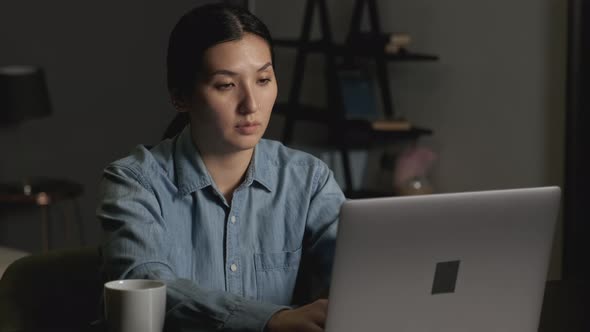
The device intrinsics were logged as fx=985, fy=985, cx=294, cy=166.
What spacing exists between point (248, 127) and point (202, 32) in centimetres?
19

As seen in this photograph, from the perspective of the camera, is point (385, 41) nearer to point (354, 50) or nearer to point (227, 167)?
point (354, 50)

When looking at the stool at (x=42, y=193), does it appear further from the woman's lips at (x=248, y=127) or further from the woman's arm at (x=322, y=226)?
the woman's lips at (x=248, y=127)

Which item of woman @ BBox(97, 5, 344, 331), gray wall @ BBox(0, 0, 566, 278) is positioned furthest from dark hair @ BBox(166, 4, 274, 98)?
gray wall @ BBox(0, 0, 566, 278)

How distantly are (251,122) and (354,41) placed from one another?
269 centimetres

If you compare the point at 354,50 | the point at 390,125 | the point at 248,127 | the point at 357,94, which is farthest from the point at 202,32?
the point at 357,94

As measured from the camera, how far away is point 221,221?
1.68m

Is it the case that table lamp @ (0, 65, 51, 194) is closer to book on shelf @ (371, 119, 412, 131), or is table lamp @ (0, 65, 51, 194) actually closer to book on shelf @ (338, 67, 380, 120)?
book on shelf @ (338, 67, 380, 120)

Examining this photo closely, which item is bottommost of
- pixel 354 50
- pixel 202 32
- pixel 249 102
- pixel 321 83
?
pixel 321 83

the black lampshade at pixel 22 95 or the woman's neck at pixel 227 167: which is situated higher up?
the woman's neck at pixel 227 167

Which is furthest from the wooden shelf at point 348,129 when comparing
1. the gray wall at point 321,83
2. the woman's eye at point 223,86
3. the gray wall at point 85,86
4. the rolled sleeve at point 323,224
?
the woman's eye at point 223,86

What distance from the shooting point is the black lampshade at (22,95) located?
412cm

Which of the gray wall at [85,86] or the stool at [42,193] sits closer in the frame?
the stool at [42,193]

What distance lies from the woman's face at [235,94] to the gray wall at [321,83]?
2.26m

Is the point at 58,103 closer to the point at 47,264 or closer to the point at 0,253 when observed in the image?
the point at 0,253
